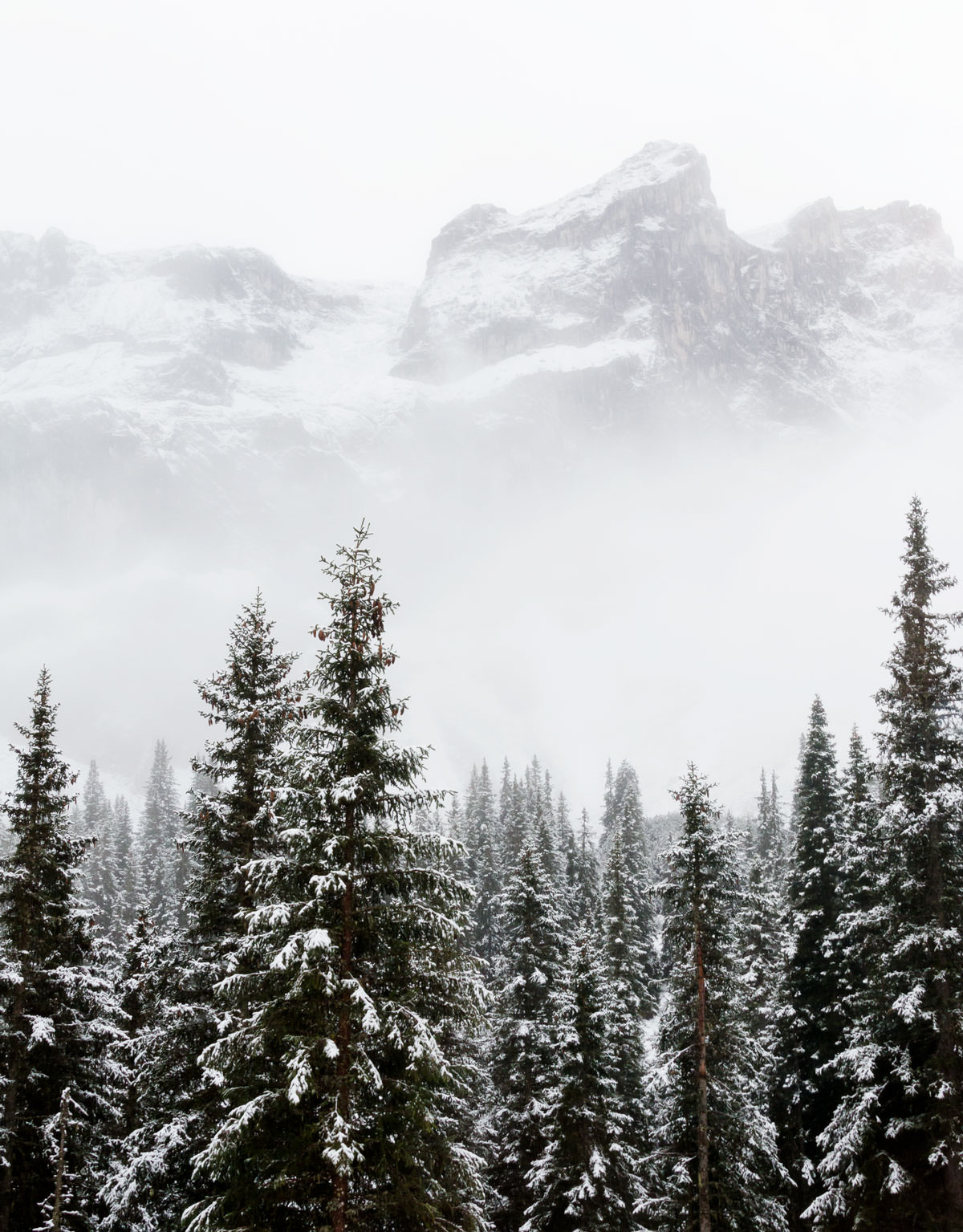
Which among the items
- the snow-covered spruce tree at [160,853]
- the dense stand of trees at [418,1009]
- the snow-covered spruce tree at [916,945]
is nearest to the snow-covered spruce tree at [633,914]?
the dense stand of trees at [418,1009]

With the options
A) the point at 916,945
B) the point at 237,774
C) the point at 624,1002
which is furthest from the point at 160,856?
the point at 916,945

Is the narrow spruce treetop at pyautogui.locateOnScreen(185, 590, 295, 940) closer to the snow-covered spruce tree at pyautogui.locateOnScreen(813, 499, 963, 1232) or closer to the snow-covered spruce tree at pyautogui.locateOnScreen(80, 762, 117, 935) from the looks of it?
the snow-covered spruce tree at pyautogui.locateOnScreen(813, 499, 963, 1232)

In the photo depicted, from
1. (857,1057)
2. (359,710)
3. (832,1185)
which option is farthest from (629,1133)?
(359,710)

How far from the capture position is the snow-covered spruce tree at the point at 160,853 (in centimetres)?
7762

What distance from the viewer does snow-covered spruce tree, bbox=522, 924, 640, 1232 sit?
24828 millimetres

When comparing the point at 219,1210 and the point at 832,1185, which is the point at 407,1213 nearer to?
the point at 219,1210

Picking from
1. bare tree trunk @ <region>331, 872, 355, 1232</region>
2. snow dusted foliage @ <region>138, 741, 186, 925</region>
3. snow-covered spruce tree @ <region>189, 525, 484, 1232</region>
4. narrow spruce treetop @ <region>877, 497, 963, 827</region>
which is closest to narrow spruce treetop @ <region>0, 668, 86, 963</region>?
snow-covered spruce tree @ <region>189, 525, 484, 1232</region>

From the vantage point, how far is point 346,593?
47.6ft

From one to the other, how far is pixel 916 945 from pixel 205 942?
15388mm

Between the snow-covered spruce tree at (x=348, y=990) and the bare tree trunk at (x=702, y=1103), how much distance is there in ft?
24.6

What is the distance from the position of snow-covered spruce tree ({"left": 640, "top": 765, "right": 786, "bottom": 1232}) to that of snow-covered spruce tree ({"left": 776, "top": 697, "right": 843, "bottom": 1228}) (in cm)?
989

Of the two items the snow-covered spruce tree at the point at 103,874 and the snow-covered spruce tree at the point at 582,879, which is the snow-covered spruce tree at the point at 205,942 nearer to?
the snow-covered spruce tree at the point at 103,874

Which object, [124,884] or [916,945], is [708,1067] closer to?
[916,945]

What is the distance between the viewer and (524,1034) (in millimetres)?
29797
